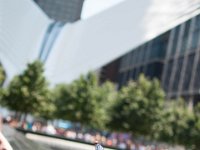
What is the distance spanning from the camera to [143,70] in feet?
243

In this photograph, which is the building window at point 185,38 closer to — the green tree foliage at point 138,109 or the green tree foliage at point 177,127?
the green tree foliage at point 177,127

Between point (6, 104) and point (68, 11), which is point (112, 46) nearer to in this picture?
point (68, 11)

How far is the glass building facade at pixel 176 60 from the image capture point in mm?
57000

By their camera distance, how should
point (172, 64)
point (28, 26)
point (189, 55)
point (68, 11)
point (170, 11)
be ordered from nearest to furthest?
point (170, 11) → point (28, 26) → point (68, 11) → point (189, 55) → point (172, 64)

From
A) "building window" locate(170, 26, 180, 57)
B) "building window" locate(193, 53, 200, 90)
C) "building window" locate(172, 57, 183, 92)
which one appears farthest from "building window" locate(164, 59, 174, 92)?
"building window" locate(193, 53, 200, 90)

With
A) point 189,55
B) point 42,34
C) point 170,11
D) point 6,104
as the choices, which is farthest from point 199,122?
point 189,55

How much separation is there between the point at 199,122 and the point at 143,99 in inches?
209

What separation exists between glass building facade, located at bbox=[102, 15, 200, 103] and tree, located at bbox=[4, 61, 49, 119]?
79.3ft

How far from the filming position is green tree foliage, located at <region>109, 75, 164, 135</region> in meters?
33.6

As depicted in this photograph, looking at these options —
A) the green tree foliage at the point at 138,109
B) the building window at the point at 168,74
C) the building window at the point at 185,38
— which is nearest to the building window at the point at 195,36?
the building window at the point at 185,38

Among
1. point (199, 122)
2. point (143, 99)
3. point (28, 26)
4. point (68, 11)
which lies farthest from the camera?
point (68, 11)

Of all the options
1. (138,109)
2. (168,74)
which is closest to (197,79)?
(168,74)

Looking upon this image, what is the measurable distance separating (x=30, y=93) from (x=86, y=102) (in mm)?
3878

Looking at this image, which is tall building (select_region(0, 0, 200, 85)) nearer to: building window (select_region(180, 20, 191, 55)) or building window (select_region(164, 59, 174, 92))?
building window (select_region(180, 20, 191, 55))
